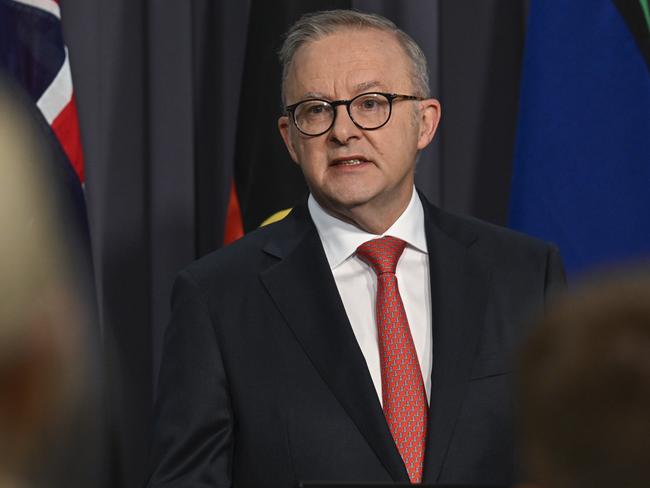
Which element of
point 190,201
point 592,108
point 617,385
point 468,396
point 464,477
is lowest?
point 464,477

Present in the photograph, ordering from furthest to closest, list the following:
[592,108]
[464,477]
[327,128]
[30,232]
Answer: [592,108]
[327,128]
[464,477]
[30,232]

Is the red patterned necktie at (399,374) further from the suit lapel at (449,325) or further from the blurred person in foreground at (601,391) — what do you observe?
the blurred person in foreground at (601,391)

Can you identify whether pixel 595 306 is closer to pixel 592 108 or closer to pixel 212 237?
pixel 592 108

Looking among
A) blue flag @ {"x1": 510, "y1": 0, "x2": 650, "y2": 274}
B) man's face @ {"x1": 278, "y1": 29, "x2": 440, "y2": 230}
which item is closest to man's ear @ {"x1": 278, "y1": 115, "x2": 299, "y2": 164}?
man's face @ {"x1": 278, "y1": 29, "x2": 440, "y2": 230}

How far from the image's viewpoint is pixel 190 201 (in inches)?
108

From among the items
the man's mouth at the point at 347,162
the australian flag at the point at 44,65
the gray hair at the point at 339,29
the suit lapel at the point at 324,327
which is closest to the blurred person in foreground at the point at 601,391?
the suit lapel at the point at 324,327

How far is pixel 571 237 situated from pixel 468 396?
0.91 m

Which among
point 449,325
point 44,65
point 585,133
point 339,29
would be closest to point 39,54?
point 44,65

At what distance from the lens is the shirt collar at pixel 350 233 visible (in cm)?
198

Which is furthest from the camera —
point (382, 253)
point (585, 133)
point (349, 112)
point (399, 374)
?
point (585, 133)

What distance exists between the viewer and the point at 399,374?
1.80 meters

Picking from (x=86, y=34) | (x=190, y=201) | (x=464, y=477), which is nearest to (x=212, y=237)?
(x=190, y=201)

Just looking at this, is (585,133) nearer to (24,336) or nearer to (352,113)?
(352,113)

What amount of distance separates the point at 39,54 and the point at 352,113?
0.85 m
